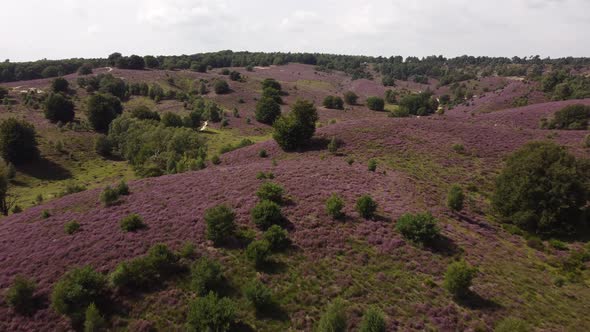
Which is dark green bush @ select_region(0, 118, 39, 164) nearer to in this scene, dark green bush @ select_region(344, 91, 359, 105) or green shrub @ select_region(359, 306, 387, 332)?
green shrub @ select_region(359, 306, 387, 332)

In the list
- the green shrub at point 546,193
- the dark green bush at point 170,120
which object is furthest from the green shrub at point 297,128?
the dark green bush at point 170,120

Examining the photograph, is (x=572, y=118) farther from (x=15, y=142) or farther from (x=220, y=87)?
(x=15, y=142)

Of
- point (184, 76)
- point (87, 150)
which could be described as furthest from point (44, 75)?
point (87, 150)

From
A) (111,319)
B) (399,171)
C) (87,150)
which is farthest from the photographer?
(87,150)

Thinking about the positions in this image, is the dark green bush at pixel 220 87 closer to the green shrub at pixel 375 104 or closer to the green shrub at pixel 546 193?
the green shrub at pixel 375 104

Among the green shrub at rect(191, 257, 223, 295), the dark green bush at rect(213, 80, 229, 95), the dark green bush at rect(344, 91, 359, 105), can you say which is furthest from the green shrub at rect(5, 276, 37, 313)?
the dark green bush at rect(344, 91, 359, 105)

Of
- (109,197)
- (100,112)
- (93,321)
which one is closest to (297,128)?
(109,197)

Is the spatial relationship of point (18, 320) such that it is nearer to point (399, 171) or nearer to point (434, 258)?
point (434, 258)
